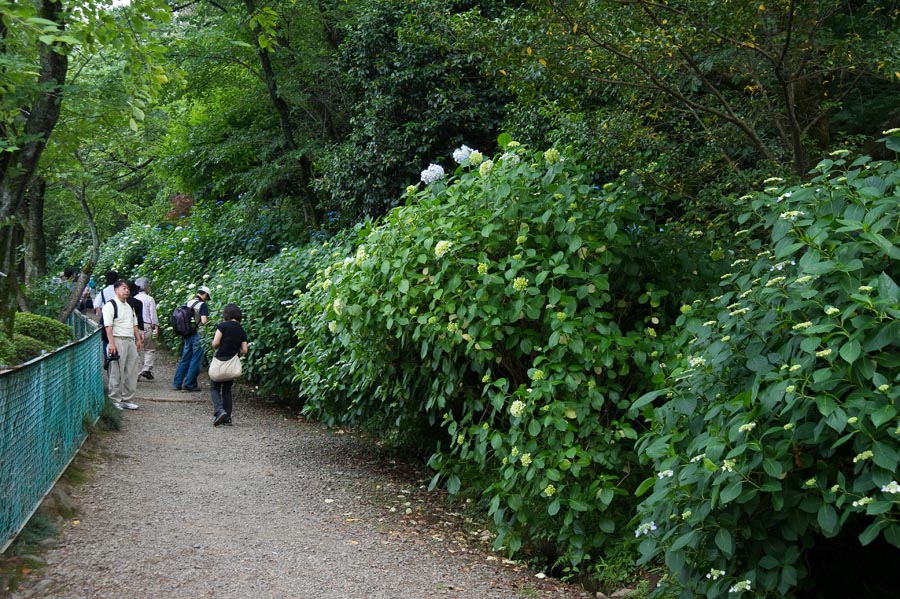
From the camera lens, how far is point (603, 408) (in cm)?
585

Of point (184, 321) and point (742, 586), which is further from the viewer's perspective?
point (184, 321)

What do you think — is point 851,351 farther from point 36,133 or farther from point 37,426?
point 36,133

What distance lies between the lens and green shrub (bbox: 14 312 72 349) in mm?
11070

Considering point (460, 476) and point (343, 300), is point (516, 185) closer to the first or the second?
point (343, 300)

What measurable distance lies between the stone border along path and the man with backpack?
3.83 meters

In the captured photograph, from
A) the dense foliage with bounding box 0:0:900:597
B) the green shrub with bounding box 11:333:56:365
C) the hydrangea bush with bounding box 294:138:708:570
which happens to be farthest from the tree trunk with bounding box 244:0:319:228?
the hydrangea bush with bounding box 294:138:708:570

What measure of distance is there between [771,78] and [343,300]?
13.1ft

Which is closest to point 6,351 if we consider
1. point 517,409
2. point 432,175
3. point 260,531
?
point 260,531

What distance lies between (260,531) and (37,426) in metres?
1.74

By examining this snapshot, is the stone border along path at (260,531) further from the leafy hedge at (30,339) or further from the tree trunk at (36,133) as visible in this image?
the tree trunk at (36,133)

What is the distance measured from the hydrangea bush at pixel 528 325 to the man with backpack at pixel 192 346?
22.7 ft

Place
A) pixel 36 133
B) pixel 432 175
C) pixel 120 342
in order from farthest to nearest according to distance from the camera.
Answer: pixel 120 342, pixel 432 175, pixel 36 133

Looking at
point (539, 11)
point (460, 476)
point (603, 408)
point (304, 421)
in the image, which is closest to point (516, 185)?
point (539, 11)

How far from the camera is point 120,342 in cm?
1077
